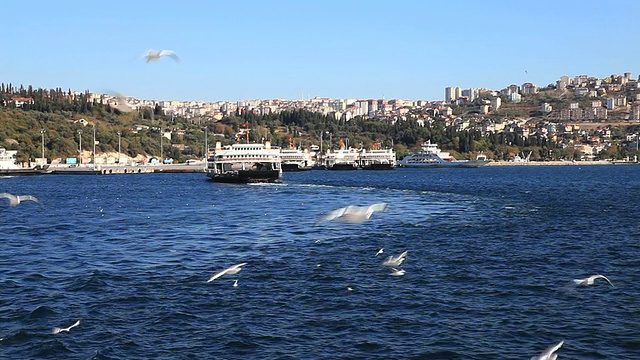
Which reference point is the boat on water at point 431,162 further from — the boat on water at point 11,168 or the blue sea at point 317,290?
the blue sea at point 317,290

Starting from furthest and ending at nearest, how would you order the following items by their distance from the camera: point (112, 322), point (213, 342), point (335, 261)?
point (335, 261)
point (112, 322)
point (213, 342)

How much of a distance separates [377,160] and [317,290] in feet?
485

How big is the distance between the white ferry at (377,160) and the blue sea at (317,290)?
419 ft

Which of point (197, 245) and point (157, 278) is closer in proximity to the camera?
point (157, 278)

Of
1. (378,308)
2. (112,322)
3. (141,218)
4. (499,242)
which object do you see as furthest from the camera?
(141,218)

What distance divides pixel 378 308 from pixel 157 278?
696 centimetres

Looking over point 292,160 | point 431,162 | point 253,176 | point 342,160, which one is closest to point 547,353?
point 253,176

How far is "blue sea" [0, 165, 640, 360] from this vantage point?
1478 cm

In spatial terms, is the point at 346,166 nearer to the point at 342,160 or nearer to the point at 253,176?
the point at 342,160

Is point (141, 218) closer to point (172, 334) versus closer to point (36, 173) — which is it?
point (172, 334)

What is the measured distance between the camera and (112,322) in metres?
16.3

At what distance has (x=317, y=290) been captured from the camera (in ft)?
64.2

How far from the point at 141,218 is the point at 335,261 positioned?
19458mm

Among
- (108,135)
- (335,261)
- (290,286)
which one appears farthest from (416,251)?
(108,135)
